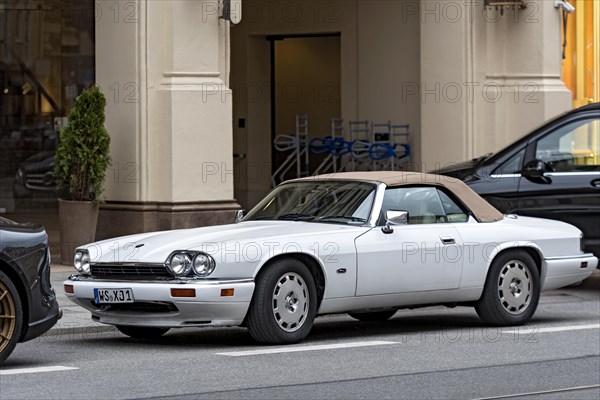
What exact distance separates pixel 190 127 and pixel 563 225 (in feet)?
18.8

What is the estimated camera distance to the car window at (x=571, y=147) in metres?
14.2

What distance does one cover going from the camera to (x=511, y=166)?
14219 mm

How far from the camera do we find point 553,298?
48.1 feet

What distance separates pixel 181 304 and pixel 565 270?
3.95 m

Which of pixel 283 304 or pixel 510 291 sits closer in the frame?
pixel 283 304

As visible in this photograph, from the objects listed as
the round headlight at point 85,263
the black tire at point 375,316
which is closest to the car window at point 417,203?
the black tire at point 375,316

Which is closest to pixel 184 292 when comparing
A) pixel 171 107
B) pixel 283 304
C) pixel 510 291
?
pixel 283 304

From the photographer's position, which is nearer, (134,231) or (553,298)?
(553,298)

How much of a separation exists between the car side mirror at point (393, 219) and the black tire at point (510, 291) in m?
1.10

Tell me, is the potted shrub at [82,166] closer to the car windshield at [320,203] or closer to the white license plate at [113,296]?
the car windshield at [320,203]

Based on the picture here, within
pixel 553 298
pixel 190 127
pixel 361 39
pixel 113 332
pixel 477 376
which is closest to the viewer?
pixel 477 376

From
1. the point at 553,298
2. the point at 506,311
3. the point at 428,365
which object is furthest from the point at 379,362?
the point at 553,298

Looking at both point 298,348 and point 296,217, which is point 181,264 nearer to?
point 298,348

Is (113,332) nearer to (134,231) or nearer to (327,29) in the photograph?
(134,231)
